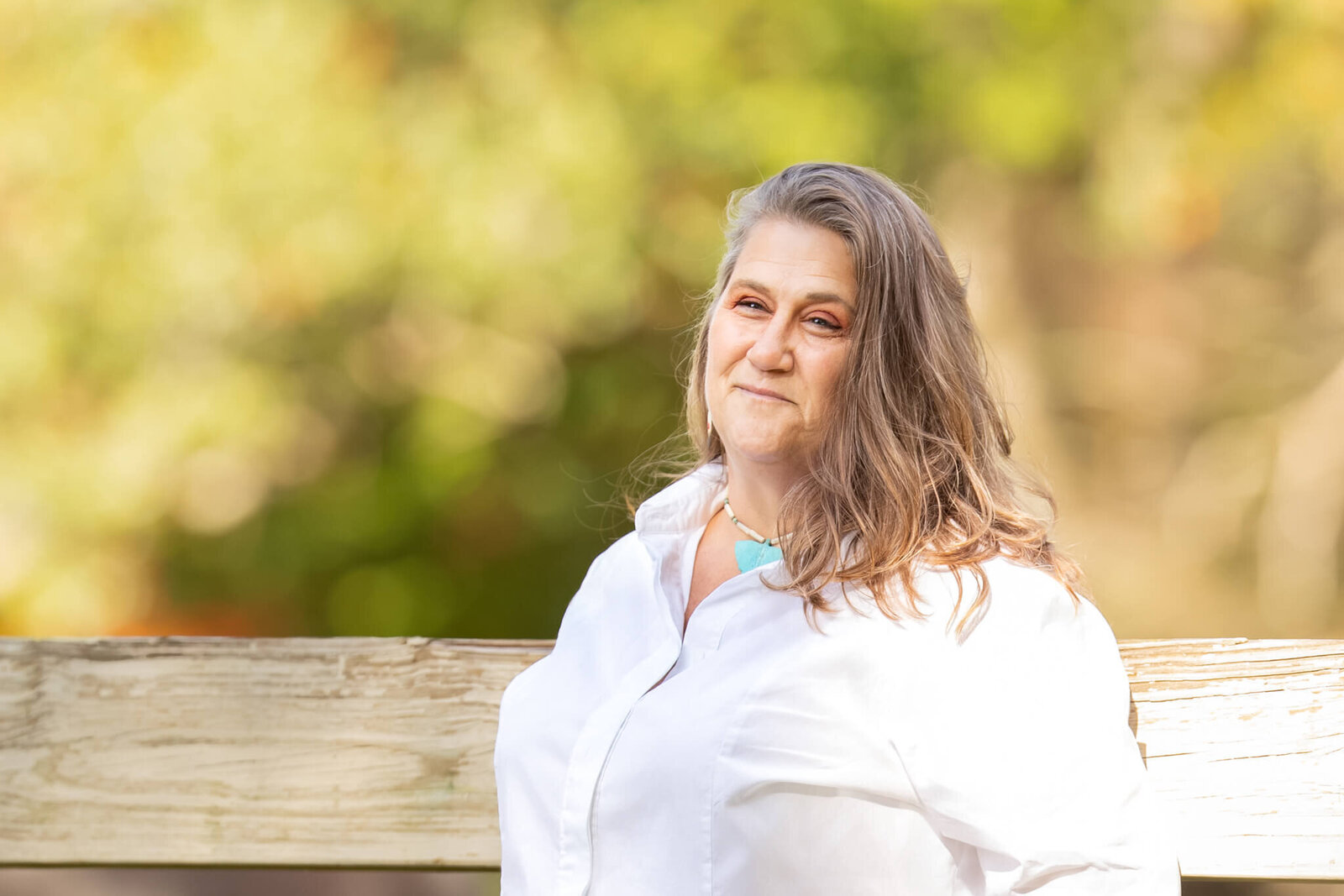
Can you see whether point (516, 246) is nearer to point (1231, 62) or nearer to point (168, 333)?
point (168, 333)

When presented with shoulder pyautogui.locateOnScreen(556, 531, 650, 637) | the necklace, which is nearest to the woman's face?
the necklace

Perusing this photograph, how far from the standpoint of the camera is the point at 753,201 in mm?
1627

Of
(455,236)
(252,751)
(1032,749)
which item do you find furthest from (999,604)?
(455,236)

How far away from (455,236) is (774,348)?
259 cm

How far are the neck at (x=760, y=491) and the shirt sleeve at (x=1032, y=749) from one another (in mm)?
311

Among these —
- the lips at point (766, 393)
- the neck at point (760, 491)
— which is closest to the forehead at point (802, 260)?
the lips at point (766, 393)

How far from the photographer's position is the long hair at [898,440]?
1.40m

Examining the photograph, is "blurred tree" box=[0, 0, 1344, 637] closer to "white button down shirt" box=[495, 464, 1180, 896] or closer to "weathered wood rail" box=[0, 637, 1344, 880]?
"weathered wood rail" box=[0, 637, 1344, 880]

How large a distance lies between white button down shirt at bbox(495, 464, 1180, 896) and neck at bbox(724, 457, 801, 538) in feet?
0.53

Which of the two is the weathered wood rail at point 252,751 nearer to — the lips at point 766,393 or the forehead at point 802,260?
the lips at point 766,393

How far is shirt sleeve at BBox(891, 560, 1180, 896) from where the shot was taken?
1.21 meters

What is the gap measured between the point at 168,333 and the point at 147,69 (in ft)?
2.92

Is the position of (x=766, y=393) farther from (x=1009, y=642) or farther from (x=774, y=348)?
(x=1009, y=642)

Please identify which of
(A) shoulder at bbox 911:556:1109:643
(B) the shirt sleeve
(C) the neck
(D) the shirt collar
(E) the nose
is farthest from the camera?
(D) the shirt collar
